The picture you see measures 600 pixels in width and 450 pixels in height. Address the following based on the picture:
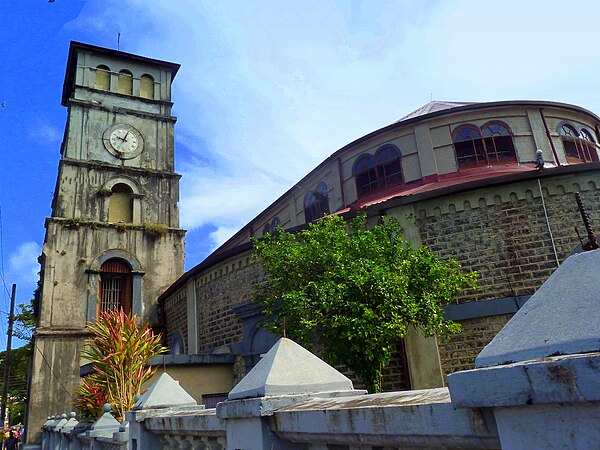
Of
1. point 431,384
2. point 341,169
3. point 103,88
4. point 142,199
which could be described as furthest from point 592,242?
point 103,88

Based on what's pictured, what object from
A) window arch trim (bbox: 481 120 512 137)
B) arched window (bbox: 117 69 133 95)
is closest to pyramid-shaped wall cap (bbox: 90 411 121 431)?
window arch trim (bbox: 481 120 512 137)

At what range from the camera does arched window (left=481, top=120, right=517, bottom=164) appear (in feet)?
54.9

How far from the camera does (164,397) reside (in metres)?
5.86

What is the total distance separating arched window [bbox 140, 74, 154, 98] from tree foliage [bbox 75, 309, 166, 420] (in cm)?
2135

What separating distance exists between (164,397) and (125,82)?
1038 inches

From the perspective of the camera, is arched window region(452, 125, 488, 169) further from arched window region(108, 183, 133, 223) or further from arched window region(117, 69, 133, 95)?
arched window region(117, 69, 133, 95)

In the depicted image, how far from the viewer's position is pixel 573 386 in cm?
152

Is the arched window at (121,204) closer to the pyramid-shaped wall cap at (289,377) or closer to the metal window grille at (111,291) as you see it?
the metal window grille at (111,291)

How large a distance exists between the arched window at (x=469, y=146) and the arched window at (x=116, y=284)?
56.0 ft

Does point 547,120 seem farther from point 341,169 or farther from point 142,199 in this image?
point 142,199

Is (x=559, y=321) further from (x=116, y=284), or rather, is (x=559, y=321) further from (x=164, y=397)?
(x=116, y=284)

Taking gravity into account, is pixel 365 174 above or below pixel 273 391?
above

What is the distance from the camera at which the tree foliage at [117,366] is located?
988 centimetres

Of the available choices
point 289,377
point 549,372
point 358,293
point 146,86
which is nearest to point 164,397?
point 289,377
